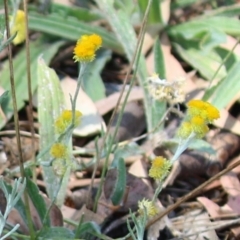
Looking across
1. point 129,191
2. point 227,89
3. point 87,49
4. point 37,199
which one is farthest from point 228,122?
point 87,49

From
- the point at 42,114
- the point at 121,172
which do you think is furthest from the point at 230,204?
the point at 42,114

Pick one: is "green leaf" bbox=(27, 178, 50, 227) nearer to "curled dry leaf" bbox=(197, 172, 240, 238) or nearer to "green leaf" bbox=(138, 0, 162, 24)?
"curled dry leaf" bbox=(197, 172, 240, 238)

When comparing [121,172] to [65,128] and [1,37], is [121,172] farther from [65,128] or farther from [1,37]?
[1,37]

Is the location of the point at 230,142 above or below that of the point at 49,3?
below

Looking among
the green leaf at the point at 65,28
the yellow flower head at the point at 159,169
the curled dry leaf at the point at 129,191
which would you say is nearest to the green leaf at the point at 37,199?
the curled dry leaf at the point at 129,191

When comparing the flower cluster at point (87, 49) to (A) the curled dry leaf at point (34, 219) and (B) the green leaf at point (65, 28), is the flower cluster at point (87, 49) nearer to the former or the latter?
(A) the curled dry leaf at point (34, 219)

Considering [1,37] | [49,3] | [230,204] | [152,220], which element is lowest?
[230,204]
